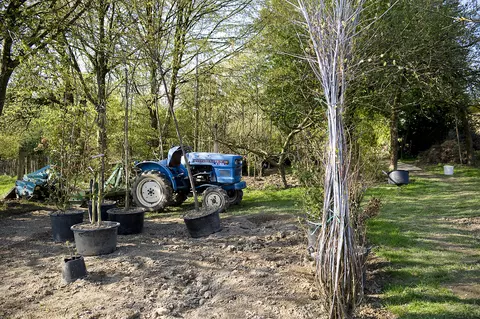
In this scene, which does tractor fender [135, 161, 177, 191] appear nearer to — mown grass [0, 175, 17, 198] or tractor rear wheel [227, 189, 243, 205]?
tractor rear wheel [227, 189, 243, 205]

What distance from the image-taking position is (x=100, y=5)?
784cm

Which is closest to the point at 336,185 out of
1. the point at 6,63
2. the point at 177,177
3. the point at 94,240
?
the point at 94,240

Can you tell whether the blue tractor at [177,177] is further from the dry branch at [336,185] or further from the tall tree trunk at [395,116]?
the tall tree trunk at [395,116]

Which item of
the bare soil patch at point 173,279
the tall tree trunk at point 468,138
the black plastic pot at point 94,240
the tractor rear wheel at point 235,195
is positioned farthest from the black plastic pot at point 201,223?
the tall tree trunk at point 468,138

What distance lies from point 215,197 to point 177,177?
1059 millimetres

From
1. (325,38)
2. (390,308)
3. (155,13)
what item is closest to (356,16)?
(325,38)

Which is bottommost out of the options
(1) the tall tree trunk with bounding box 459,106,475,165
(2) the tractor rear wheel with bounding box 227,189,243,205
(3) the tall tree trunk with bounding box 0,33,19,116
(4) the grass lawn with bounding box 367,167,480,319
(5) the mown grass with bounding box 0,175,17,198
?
(4) the grass lawn with bounding box 367,167,480,319

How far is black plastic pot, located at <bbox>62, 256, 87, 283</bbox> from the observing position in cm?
359

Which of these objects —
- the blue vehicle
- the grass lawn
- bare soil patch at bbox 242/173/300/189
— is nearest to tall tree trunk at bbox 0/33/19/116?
the blue vehicle

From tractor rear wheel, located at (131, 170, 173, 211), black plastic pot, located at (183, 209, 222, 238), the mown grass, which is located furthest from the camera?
the mown grass

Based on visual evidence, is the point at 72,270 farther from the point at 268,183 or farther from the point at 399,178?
the point at 268,183

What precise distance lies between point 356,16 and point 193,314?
2.51m

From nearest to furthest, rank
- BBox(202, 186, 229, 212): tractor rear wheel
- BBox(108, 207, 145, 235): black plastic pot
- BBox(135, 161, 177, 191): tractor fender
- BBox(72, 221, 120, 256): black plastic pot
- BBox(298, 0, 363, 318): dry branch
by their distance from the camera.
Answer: BBox(298, 0, 363, 318): dry branch → BBox(72, 221, 120, 256): black plastic pot → BBox(108, 207, 145, 235): black plastic pot → BBox(202, 186, 229, 212): tractor rear wheel → BBox(135, 161, 177, 191): tractor fender

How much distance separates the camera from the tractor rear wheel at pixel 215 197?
712 cm
